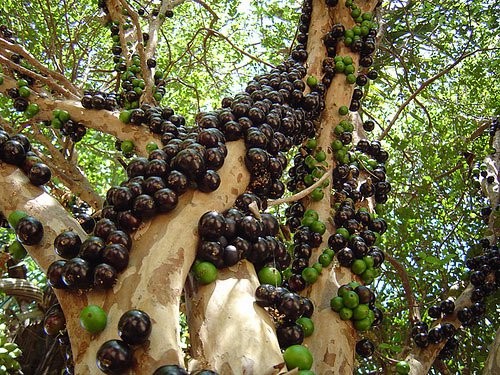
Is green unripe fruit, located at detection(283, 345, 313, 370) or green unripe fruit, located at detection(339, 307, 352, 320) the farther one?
green unripe fruit, located at detection(339, 307, 352, 320)

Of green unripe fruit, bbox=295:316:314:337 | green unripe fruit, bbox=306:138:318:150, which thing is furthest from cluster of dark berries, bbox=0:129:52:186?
green unripe fruit, bbox=306:138:318:150

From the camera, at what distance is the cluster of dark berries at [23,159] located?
5.73 feet

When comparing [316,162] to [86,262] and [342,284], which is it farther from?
[86,262]

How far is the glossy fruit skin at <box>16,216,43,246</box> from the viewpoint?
1.50m

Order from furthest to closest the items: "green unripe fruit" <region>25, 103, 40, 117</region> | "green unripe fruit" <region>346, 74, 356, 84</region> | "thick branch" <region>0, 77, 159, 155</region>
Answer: "green unripe fruit" <region>346, 74, 356, 84</region> → "green unripe fruit" <region>25, 103, 40, 117</region> → "thick branch" <region>0, 77, 159, 155</region>

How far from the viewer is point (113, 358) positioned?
4.02 ft

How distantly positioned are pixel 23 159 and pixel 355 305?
1.62 m

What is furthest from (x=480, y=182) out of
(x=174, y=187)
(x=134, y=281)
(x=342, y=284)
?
(x=134, y=281)


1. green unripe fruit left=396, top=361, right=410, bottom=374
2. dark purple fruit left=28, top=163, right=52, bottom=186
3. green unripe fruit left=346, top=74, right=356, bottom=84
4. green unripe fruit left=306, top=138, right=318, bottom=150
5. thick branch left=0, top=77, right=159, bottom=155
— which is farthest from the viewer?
green unripe fruit left=346, top=74, right=356, bottom=84

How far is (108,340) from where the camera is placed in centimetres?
130

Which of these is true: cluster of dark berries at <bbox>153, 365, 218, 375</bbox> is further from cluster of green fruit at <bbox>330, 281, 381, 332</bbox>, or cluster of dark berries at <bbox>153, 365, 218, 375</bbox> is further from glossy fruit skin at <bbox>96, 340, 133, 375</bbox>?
cluster of green fruit at <bbox>330, 281, 381, 332</bbox>

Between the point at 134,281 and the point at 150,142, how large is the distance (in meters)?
1.43

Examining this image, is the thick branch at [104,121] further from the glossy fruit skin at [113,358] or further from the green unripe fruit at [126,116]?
the glossy fruit skin at [113,358]

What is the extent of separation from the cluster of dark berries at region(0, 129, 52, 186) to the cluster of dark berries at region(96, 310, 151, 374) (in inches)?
28.9
